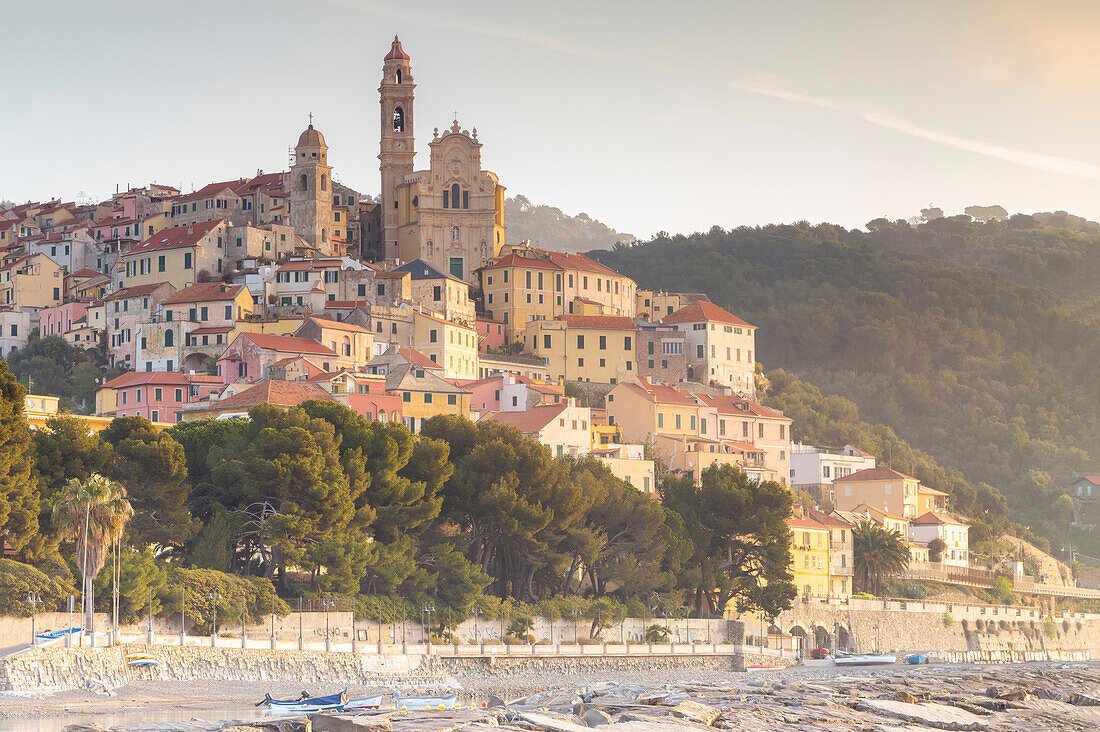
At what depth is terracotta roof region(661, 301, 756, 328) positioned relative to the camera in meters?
105

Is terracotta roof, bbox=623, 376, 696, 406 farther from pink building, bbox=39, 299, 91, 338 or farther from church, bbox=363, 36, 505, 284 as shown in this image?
pink building, bbox=39, 299, 91, 338

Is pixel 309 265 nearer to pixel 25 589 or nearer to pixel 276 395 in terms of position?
pixel 276 395

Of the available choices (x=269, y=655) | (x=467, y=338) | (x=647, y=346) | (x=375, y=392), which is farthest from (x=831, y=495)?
(x=269, y=655)

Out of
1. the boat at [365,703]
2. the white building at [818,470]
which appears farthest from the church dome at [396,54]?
the boat at [365,703]

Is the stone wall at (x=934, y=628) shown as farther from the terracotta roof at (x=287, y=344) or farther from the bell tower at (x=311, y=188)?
the bell tower at (x=311, y=188)

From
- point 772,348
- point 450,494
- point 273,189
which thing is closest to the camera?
point 450,494

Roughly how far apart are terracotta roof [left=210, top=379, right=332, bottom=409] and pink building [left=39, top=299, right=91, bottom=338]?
28.7m

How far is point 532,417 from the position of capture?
3157 inches

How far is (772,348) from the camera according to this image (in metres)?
146

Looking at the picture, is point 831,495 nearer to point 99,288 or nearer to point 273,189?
point 273,189

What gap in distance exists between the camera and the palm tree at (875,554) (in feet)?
293

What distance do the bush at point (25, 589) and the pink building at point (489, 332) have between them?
52.6m

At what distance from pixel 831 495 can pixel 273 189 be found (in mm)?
42788

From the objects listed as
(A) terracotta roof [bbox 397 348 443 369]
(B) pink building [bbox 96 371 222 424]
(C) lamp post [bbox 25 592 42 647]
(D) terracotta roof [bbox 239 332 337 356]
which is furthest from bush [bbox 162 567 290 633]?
(A) terracotta roof [bbox 397 348 443 369]
